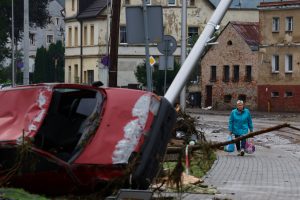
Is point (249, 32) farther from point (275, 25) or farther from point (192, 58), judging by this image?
point (192, 58)

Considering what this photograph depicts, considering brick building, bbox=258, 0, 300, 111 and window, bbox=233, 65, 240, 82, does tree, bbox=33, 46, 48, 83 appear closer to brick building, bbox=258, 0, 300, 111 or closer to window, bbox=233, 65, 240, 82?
window, bbox=233, 65, 240, 82

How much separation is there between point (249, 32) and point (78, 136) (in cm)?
6191

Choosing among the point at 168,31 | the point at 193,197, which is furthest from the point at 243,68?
the point at 193,197

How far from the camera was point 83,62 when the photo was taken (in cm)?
9038

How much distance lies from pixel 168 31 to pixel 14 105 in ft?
251

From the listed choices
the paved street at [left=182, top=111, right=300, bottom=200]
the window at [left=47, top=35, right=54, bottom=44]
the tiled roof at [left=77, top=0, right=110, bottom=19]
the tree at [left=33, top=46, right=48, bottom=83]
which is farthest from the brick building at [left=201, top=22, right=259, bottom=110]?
the window at [left=47, top=35, right=54, bottom=44]

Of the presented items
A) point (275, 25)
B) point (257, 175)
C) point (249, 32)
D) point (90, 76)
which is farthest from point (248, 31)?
point (257, 175)

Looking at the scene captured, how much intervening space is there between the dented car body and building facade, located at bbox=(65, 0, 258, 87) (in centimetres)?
7165

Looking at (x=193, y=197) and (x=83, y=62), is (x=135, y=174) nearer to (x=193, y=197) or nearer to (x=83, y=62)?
(x=193, y=197)

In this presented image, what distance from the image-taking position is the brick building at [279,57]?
67.3 meters

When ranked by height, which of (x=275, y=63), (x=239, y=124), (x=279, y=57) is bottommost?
(x=239, y=124)

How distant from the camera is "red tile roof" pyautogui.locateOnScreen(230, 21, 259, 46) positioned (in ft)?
236

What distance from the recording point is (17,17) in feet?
281

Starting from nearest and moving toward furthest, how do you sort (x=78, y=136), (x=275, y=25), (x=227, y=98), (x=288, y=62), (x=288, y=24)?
(x=78, y=136)
(x=288, y=24)
(x=288, y=62)
(x=275, y=25)
(x=227, y=98)
